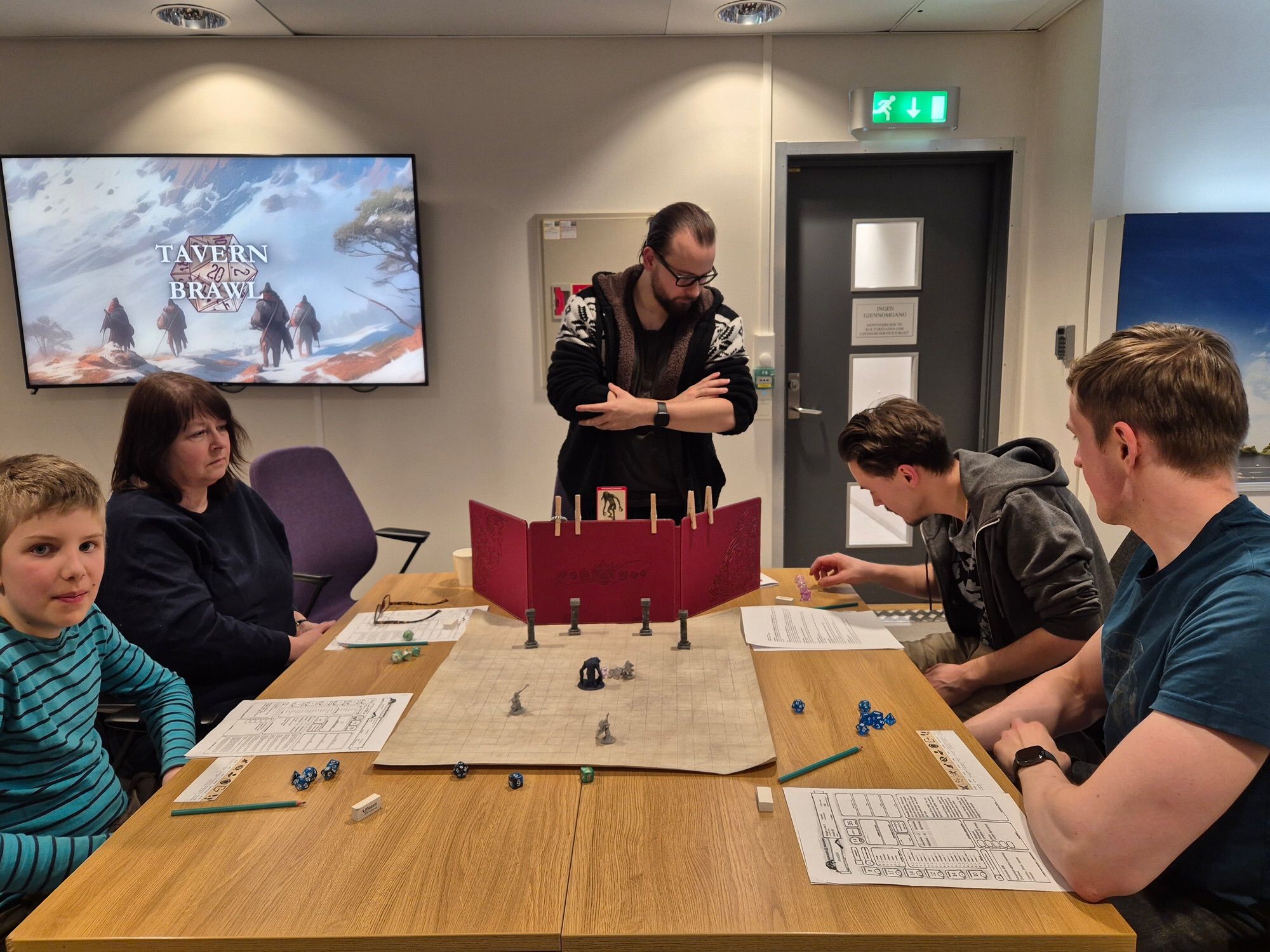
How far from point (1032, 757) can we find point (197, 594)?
1614 millimetres

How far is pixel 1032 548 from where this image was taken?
5.53 feet

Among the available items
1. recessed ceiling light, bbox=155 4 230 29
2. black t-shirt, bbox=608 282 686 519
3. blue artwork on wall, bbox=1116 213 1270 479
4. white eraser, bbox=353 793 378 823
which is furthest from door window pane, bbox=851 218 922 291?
white eraser, bbox=353 793 378 823

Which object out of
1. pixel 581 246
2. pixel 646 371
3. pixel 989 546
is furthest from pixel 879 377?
pixel 989 546

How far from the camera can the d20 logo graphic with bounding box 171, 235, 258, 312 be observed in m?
3.58

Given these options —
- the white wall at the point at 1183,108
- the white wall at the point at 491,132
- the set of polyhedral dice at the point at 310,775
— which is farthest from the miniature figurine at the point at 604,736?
the white wall at the point at 1183,108

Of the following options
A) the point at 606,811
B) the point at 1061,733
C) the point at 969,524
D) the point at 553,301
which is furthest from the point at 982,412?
the point at 606,811

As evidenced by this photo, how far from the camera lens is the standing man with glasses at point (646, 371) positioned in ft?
7.21

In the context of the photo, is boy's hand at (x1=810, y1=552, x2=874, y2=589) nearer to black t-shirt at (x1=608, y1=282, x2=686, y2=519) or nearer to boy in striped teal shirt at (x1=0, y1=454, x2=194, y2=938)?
black t-shirt at (x1=608, y1=282, x2=686, y2=519)

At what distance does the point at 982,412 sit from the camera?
3971mm

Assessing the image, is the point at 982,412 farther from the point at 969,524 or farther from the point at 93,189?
the point at 93,189

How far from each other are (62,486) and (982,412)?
3652mm

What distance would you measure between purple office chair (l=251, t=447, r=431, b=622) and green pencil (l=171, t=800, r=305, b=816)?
5.14 ft

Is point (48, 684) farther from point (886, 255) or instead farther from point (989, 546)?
point (886, 255)

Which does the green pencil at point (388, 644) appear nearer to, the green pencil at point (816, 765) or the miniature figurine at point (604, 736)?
the miniature figurine at point (604, 736)
